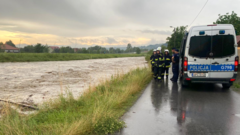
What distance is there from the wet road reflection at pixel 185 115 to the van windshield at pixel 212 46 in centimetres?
150

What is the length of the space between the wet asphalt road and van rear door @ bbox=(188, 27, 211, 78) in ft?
2.90

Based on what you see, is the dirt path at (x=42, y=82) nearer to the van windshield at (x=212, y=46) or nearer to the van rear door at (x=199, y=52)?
the van rear door at (x=199, y=52)

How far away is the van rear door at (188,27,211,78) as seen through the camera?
23.3ft

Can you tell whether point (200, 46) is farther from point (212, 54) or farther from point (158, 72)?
point (158, 72)

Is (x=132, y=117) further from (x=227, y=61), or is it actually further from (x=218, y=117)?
(x=227, y=61)

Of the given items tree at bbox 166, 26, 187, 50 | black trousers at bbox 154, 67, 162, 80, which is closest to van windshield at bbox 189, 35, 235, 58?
black trousers at bbox 154, 67, 162, 80

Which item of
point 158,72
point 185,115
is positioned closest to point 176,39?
point 158,72

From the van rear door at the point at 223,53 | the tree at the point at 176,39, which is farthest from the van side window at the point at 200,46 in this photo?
the tree at the point at 176,39

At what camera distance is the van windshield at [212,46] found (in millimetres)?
6945

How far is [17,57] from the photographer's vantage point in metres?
38.9

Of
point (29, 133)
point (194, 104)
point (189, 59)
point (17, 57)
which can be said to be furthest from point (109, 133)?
point (17, 57)

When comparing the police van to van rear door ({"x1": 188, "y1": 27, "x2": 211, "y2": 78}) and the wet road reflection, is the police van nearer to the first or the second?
van rear door ({"x1": 188, "y1": 27, "x2": 211, "y2": 78})

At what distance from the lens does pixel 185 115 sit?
479 centimetres

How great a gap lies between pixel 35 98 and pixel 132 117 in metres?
5.47
